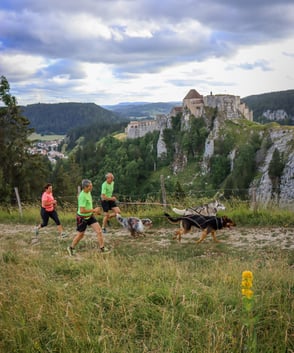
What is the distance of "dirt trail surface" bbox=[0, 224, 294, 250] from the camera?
8.38 metres

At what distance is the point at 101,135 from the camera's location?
166 meters

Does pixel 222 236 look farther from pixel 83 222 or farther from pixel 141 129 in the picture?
pixel 141 129

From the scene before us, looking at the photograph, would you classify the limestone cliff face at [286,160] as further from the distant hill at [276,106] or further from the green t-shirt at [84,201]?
the distant hill at [276,106]

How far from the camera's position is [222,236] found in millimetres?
9172

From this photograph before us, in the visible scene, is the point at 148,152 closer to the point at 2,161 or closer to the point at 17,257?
the point at 2,161

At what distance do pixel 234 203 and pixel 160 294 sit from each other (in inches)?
318

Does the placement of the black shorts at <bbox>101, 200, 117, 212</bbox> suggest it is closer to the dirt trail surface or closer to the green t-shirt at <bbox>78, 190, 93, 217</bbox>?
the dirt trail surface

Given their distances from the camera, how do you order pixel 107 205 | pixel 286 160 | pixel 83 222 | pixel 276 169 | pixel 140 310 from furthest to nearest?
pixel 286 160, pixel 276 169, pixel 107 205, pixel 83 222, pixel 140 310

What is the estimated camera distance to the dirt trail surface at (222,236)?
8.38m

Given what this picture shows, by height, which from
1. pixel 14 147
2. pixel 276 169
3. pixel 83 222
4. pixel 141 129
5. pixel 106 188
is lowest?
pixel 276 169

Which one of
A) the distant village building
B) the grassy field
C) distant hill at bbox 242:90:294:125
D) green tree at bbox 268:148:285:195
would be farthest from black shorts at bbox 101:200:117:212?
distant hill at bbox 242:90:294:125

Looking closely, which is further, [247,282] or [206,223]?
[206,223]

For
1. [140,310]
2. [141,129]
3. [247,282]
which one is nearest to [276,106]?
[141,129]

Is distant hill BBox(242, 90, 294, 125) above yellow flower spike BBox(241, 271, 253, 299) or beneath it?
above
